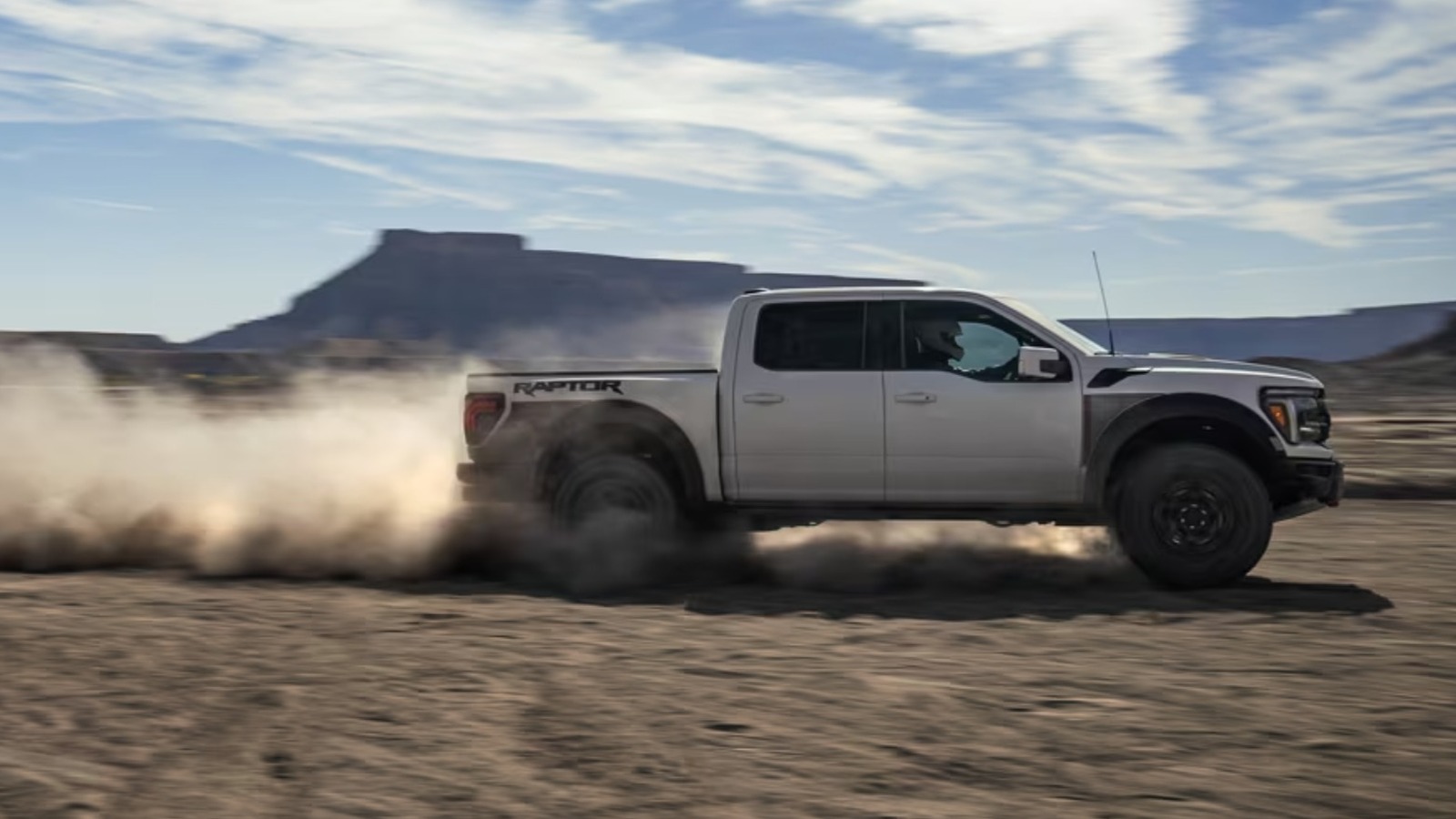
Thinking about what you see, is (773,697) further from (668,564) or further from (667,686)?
(668,564)

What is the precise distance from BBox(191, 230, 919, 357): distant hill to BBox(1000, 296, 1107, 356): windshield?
135662 millimetres

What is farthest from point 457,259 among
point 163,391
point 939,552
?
point 939,552

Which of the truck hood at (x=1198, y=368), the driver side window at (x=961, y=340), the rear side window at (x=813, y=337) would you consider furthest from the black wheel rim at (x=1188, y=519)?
the rear side window at (x=813, y=337)

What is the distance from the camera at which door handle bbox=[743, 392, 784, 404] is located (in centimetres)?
928

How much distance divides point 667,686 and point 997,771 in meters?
1.80

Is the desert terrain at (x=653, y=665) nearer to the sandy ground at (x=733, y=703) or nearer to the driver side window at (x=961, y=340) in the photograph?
the sandy ground at (x=733, y=703)

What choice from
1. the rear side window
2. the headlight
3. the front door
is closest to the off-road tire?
the rear side window

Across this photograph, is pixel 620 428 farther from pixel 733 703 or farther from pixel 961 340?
pixel 733 703

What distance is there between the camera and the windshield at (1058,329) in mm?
9172

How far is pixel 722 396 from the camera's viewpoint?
940 cm

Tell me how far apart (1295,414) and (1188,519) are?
95 centimetres

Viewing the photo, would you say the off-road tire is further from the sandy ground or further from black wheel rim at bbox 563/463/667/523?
the sandy ground

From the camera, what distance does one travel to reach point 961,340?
9273 mm

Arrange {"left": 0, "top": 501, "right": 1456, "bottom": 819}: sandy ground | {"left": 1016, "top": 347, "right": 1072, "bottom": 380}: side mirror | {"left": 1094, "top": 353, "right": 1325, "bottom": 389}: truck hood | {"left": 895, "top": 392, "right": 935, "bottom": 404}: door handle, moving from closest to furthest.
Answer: {"left": 0, "top": 501, "right": 1456, "bottom": 819}: sandy ground → {"left": 1016, "top": 347, "right": 1072, "bottom": 380}: side mirror → {"left": 1094, "top": 353, "right": 1325, "bottom": 389}: truck hood → {"left": 895, "top": 392, "right": 935, "bottom": 404}: door handle
